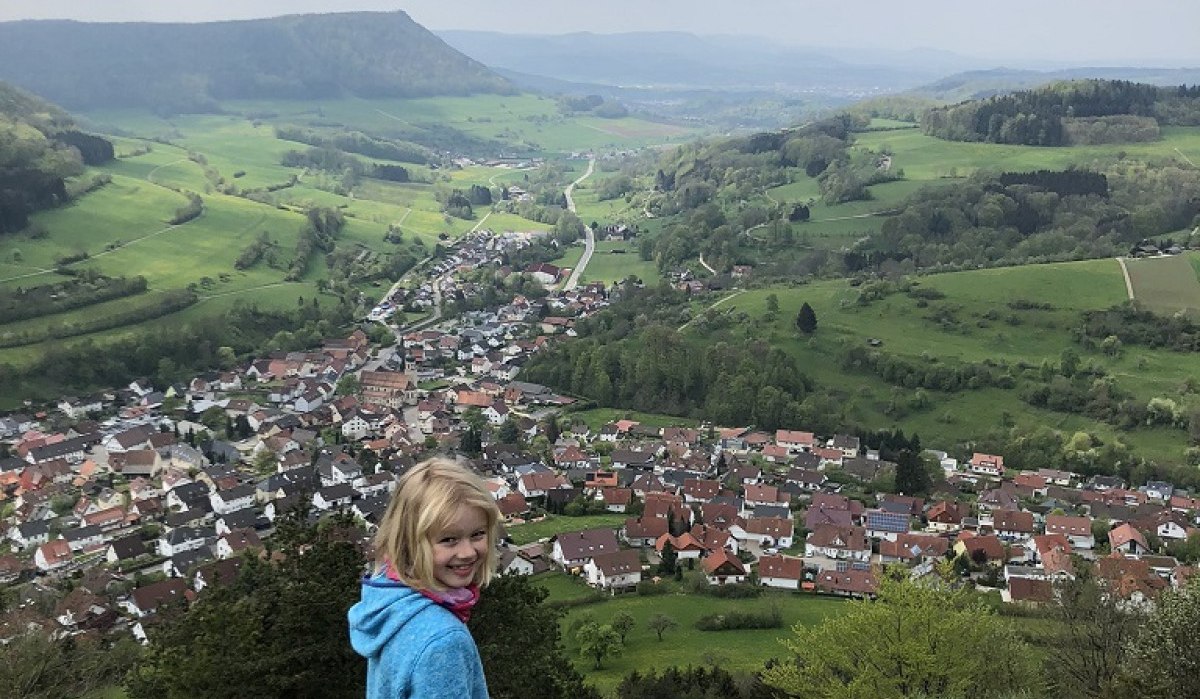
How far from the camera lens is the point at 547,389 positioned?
71250 mm

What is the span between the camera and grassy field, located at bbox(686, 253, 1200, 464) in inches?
2408

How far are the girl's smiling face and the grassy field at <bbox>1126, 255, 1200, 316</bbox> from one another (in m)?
83.4

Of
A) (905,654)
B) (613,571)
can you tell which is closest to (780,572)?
(613,571)

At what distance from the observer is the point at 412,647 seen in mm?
2809

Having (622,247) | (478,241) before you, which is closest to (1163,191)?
(622,247)

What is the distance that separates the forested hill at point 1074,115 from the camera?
12575 cm

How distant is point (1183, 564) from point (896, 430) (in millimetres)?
21002

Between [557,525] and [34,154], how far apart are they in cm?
8474

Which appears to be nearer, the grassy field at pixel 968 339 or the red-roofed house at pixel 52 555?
the red-roofed house at pixel 52 555

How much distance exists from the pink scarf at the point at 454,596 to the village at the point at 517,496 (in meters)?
24.8

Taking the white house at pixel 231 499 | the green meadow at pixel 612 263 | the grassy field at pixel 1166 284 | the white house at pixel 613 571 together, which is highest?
the grassy field at pixel 1166 284

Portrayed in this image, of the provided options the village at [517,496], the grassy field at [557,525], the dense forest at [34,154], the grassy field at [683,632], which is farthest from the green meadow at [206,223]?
the grassy field at [683,632]

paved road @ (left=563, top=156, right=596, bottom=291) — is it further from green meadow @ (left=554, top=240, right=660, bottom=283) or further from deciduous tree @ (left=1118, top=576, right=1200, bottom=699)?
deciduous tree @ (left=1118, top=576, right=1200, bottom=699)

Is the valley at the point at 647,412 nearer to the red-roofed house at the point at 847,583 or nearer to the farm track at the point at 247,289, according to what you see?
the red-roofed house at the point at 847,583
